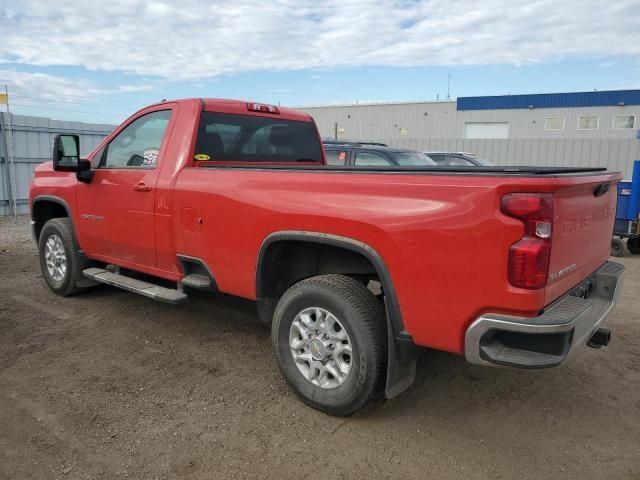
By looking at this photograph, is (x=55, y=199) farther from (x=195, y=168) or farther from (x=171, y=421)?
(x=171, y=421)

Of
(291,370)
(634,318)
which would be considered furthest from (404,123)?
(291,370)

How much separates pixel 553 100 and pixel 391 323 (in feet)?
104

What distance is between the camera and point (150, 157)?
4.45 m

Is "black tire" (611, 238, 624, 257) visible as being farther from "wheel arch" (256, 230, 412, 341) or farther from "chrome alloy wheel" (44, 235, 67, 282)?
"chrome alloy wheel" (44, 235, 67, 282)

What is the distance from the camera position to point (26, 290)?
5980mm

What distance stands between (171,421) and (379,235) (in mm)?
1694

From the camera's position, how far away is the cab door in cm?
431

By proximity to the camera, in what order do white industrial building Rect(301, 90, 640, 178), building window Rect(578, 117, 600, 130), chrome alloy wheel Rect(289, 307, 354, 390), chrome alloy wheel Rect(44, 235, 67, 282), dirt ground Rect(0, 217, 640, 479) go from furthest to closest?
building window Rect(578, 117, 600, 130)
white industrial building Rect(301, 90, 640, 178)
chrome alloy wheel Rect(44, 235, 67, 282)
chrome alloy wheel Rect(289, 307, 354, 390)
dirt ground Rect(0, 217, 640, 479)

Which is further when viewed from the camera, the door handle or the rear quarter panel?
the door handle

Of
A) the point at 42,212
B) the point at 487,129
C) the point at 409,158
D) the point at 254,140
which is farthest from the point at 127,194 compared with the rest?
the point at 487,129

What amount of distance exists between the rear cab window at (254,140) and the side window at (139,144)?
389mm

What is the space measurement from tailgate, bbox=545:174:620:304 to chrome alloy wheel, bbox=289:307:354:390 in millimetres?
1210

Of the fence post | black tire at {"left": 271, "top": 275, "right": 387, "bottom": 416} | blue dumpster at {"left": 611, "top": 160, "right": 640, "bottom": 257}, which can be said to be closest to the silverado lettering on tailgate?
black tire at {"left": 271, "top": 275, "right": 387, "bottom": 416}

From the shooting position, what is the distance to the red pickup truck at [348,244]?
8.21 feet
